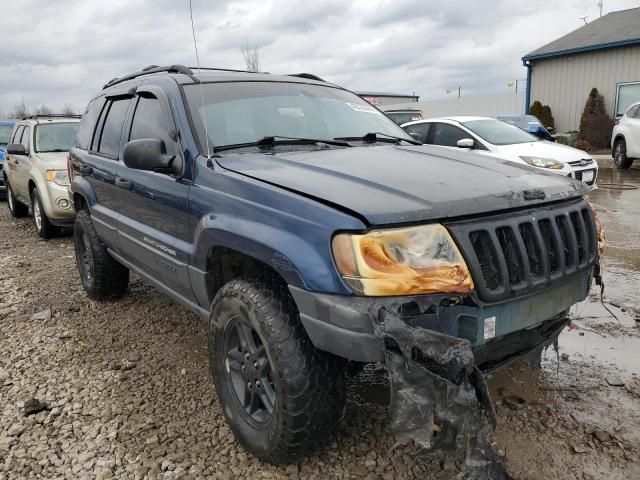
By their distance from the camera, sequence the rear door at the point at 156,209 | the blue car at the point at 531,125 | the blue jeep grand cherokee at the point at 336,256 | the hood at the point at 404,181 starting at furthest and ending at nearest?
the blue car at the point at 531,125 < the rear door at the point at 156,209 < the hood at the point at 404,181 < the blue jeep grand cherokee at the point at 336,256

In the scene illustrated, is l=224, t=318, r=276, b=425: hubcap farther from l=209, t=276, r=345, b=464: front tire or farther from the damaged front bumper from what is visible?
the damaged front bumper


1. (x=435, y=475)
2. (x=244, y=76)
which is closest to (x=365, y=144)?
(x=244, y=76)

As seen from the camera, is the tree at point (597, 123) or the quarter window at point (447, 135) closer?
the quarter window at point (447, 135)

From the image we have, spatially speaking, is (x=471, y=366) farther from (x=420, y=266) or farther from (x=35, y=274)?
(x=35, y=274)

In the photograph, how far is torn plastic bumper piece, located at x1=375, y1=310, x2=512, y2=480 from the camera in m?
1.87

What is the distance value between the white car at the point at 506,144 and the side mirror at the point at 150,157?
5.61 meters

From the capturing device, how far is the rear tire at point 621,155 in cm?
1364

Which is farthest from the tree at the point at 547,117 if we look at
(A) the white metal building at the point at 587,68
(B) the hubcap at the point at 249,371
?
(B) the hubcap at the point at 249,371

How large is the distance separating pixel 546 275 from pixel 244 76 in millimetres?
2384

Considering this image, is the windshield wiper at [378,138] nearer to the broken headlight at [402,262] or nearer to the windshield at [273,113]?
the windshield at [273,113]

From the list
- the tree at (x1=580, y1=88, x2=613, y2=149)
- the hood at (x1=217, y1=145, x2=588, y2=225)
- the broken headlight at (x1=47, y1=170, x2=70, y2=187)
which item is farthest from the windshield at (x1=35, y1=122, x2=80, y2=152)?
the tree at (x1=580, y1=88, x2=613, y2=149)

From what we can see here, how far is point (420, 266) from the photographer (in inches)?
80.2

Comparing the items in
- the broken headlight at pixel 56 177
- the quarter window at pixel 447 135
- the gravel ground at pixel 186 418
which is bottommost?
the gravel ground at pixel 186 418

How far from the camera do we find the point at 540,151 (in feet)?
28.1
